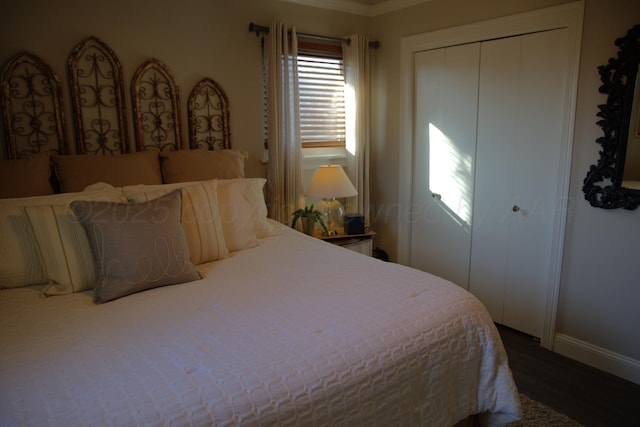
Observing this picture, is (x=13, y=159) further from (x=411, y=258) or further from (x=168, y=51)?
(x=411, y=258)

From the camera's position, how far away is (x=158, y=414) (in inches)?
41.0

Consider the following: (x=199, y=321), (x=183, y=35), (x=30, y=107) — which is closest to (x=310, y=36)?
(x=183, y=35)

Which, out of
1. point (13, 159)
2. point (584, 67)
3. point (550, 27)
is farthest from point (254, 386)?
point (550, 27)

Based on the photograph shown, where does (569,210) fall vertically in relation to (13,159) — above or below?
below

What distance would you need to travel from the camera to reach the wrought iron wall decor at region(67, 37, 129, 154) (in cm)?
246

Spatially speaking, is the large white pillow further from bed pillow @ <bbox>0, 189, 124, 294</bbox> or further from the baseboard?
the baseboard

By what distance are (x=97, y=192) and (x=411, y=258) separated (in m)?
2.62

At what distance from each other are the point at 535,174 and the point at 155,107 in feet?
8.34

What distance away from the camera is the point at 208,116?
297cm

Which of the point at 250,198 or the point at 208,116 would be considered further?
the point at 208,116

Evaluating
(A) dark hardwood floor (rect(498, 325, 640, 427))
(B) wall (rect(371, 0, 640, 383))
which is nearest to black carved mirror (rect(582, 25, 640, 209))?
(B) wall (rect(371, 0, 640, 383))

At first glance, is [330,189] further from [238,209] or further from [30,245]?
[30,245]

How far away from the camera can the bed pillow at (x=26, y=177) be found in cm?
205

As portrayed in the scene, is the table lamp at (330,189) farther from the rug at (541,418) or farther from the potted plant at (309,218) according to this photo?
the rug at (541,418)
